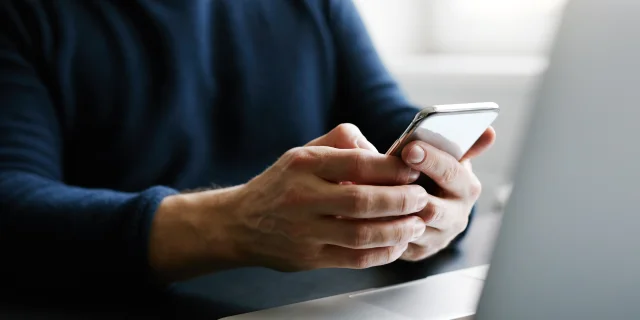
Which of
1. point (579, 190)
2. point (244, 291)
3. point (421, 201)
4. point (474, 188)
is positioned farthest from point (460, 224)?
point (579, 190)

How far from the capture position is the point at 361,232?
23.7 inches

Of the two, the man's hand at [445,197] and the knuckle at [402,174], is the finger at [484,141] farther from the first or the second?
the knuckle at [402,174]

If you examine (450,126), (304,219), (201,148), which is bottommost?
(201,148)

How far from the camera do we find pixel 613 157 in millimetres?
324

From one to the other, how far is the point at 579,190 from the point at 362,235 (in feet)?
0.96

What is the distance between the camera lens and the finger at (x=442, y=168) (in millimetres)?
601

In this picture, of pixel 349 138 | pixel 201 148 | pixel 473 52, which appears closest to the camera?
pixel 349 138

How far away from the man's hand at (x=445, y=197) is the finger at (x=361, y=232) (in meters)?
0.06

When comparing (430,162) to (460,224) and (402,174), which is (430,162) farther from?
(460,224)

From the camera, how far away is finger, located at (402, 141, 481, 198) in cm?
60

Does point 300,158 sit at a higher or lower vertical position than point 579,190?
lower

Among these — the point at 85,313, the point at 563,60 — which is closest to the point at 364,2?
the point at 85,313

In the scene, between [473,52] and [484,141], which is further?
[473,52]

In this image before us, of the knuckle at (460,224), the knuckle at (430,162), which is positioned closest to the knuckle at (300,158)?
the knuckle at (430,162)
